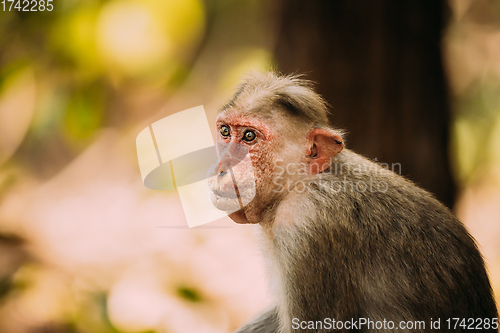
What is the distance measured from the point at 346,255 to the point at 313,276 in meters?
0.23

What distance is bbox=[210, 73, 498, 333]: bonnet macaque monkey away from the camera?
223 centimetres

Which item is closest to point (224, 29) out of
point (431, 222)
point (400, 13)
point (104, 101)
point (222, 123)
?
point (104, 101)

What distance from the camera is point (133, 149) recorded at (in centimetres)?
479

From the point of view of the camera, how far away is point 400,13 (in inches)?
150

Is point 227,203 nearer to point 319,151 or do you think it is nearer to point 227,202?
point 227,202

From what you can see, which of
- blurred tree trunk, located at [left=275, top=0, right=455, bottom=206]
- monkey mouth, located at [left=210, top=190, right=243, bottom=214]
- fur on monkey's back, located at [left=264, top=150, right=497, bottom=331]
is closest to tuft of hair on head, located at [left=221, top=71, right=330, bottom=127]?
fur on monkey's back, located at [left=264, top=150, right=497, bottom=331]

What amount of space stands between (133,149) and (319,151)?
2.93 metres

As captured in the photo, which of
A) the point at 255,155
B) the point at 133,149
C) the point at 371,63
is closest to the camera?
the point at 255,155

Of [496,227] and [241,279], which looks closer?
[241,279]

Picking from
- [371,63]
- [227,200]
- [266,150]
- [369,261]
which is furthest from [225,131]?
[371,63]

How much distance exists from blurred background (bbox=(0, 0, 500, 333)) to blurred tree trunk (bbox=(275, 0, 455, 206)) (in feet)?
0.58

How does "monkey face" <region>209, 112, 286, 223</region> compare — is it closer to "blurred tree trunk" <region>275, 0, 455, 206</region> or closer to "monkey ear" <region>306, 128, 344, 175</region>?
"monkey ear" <region>306, 128, 344, 175</region>

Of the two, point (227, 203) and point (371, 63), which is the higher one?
point (371, 63)

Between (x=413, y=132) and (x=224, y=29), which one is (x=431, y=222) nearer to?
(x=413, y=132)
